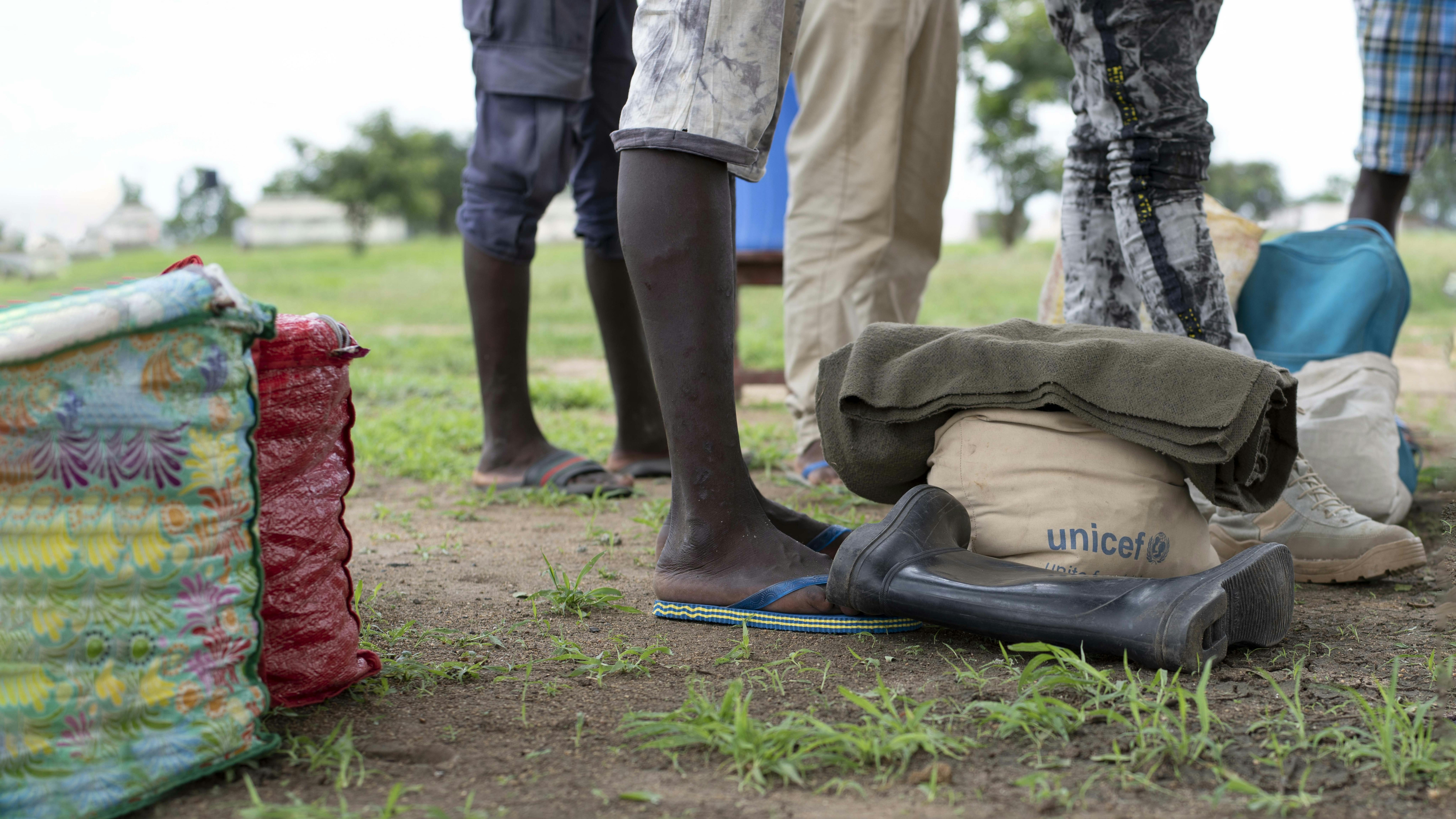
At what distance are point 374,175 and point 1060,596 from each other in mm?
43379

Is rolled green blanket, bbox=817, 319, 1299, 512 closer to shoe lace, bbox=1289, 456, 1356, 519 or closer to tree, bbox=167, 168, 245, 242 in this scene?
shoe lace, bbox=1289, 456, 1356, 519

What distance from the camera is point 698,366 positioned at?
144 centimetres

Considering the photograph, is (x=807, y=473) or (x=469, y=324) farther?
(x=469, y=324)

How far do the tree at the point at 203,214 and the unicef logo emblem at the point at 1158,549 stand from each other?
3986 cm

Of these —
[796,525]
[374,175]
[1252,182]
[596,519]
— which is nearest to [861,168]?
[596,519]

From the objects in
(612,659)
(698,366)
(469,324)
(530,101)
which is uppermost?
(530,101)

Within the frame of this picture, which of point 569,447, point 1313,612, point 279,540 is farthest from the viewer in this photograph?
point 569,447

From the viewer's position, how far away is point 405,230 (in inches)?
1828

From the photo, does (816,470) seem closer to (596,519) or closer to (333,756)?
(596,519)

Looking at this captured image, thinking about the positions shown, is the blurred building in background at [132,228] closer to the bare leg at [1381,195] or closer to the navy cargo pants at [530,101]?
the navy cargo pants at [530,101]

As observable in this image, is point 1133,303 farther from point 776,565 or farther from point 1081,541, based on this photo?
point 776,565

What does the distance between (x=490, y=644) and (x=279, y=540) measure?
37cm

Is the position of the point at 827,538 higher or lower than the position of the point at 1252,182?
lower

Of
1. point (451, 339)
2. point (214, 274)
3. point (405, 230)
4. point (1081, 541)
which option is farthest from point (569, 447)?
point (405, 230)
